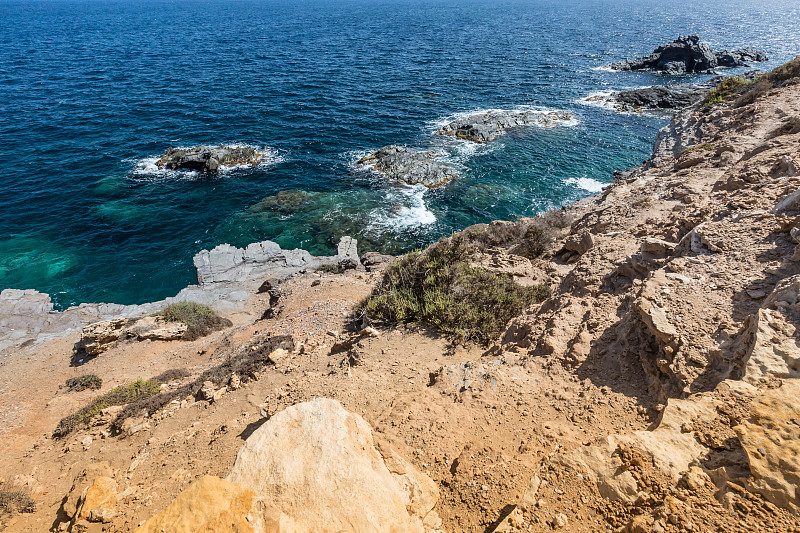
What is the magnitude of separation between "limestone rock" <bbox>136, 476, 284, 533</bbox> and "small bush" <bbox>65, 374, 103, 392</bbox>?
429 inches

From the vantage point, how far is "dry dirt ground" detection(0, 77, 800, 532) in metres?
4.50

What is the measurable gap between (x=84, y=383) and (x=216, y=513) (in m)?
11.8

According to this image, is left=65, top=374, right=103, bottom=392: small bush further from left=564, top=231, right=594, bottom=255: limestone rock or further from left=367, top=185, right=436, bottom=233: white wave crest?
left=564, top=231, right=594, bottom=255: limestone rock

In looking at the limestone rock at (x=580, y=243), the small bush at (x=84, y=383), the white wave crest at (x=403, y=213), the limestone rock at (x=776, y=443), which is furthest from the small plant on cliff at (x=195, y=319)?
the limestone rock at (x=776, y=443)

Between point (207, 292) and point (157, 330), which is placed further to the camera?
point (207, 292)

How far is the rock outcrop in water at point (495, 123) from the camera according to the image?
1389 inches

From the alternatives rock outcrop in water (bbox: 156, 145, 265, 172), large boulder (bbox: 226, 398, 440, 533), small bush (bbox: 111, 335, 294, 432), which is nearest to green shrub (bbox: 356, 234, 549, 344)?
small bush (bbox: 111, 335, 294, 432)

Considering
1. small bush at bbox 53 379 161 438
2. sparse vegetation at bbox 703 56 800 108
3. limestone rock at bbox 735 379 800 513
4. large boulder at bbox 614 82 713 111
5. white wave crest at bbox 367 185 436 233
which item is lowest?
white wave crest at bbox 367 185 436 233

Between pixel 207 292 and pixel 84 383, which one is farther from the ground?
pixel 84 383

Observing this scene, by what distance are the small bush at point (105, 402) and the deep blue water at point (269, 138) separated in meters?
10.7

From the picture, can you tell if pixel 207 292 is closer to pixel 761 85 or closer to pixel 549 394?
pixel 549 394

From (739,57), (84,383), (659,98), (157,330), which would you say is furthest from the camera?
(739,57)

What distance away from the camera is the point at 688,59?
54781 mm

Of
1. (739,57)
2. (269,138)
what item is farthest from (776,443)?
(739,57)
